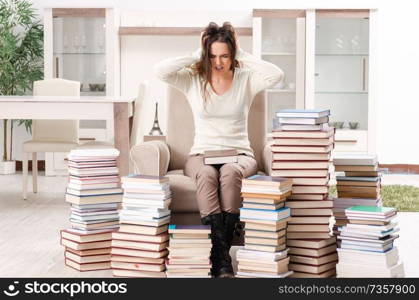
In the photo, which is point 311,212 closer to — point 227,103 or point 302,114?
point 302,114

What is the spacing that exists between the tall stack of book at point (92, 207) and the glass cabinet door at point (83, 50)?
4003 millimetres

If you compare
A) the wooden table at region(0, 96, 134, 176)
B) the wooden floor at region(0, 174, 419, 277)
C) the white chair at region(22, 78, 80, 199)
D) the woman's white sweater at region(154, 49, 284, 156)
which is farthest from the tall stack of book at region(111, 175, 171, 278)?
the white chair at region(22, 78, 80, 199)

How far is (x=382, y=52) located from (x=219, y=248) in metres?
4.86

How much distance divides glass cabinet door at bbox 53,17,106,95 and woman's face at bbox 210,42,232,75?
13.0 feet

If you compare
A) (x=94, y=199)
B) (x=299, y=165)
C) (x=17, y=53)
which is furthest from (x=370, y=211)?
(x=17, y=53)

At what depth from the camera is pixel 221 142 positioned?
13.8 feet

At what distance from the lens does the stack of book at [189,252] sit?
3723 mm

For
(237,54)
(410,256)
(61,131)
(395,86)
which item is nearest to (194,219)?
(237,54)

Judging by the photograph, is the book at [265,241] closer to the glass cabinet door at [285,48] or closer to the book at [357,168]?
the book at [357,168]

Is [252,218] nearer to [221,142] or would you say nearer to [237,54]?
[221,142]

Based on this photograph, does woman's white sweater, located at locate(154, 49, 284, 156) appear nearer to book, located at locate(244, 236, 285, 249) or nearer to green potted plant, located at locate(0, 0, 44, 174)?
book, located at locate(244, 236, 285, 249)

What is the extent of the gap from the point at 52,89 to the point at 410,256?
11.2ft

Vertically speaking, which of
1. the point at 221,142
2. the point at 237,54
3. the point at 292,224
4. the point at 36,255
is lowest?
the point at 36,255

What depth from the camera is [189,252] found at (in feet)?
12.2
